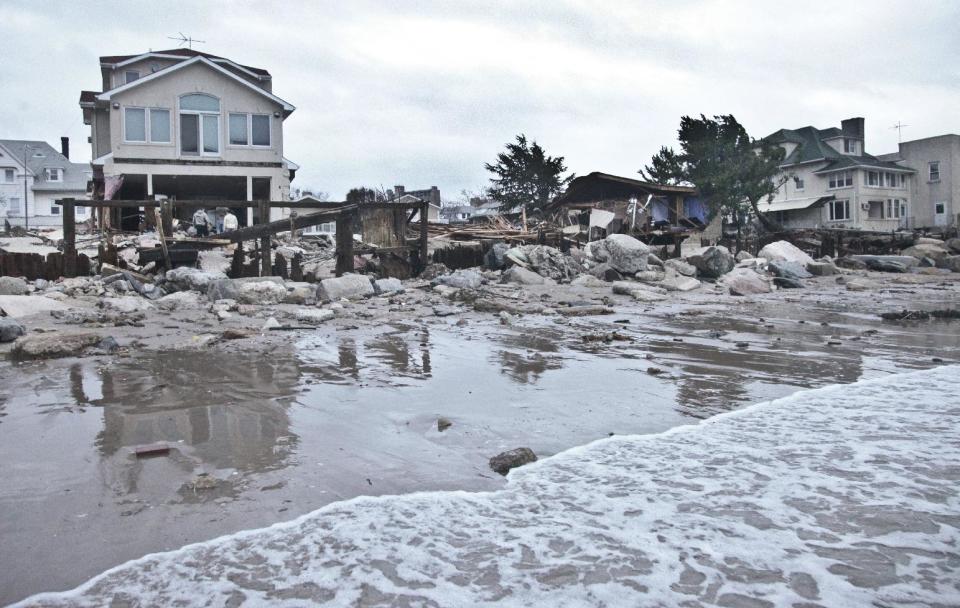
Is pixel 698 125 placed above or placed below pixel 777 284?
above

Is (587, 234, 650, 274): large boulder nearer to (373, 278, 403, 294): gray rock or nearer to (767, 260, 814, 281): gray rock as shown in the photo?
(767, 260, 814, 281): gray rock

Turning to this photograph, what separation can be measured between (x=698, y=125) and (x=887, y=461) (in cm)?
4617

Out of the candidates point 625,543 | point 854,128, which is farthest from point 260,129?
point 854,128

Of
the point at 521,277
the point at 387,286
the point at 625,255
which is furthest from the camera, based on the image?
the point at 625,255

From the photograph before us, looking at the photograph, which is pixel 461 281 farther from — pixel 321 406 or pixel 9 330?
pixel 321 406

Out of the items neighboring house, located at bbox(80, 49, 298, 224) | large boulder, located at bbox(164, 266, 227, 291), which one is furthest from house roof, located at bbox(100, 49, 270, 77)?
large boulder, located at bbox(164, 266, 227, 291)

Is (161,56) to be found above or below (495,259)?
above

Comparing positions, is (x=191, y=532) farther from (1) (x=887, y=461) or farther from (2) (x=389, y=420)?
(1) (x=887, y=461)

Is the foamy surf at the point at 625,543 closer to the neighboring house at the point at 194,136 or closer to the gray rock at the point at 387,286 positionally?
the gray rock at the point at 387,286

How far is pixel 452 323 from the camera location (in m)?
9.27

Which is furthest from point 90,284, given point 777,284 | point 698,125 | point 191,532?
point 698,125

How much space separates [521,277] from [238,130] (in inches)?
645

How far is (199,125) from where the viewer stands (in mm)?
25453

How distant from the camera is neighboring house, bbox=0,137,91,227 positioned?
5719 centimetres
